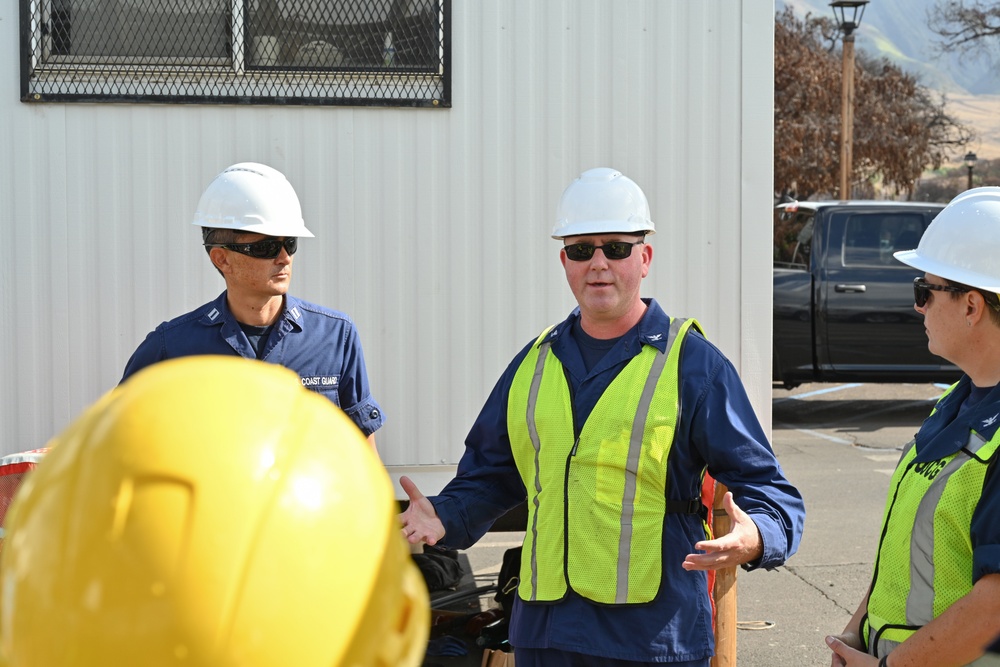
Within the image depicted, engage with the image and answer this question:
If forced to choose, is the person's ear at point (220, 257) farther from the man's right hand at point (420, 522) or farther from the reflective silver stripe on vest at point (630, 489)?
the reflective silver stripe on vest at point (630, 489)

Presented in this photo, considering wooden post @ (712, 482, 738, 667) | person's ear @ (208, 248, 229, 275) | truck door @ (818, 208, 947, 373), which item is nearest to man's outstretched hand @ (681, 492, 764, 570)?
wooden post @ (712, 482, 738, 667)

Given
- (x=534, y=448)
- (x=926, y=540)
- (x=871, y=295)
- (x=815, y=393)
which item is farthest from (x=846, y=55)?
(x=926, y=540)

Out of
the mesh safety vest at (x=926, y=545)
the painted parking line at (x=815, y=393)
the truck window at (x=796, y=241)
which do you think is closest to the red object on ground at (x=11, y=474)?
the mesh safety vest at (x=926, y=545)

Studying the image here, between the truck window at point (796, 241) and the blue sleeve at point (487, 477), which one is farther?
the truck window at point (796, 241)

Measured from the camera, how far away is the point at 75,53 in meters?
4.27

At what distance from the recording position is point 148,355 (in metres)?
3.40

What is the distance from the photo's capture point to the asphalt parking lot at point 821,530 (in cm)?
583

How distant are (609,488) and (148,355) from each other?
151 centimetres

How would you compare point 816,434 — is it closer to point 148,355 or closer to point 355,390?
point 355,390

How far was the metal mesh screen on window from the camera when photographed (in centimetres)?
424

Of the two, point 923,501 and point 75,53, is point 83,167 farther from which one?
point 923,501

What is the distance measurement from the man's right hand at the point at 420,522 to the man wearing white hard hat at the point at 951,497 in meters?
1.04

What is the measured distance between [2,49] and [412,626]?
3.81 meters

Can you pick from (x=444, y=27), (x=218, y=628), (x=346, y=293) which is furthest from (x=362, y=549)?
(x=444, y=27)
